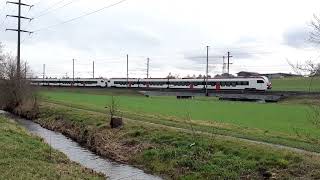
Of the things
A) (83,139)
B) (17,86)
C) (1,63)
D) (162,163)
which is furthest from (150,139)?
(1,63)

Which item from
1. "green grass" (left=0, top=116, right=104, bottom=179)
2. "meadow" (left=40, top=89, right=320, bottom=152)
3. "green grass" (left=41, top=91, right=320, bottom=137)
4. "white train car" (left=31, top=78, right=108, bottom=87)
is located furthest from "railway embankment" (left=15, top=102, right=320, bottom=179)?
"white train car" (left=31, top=78, right=108, bottom=87)

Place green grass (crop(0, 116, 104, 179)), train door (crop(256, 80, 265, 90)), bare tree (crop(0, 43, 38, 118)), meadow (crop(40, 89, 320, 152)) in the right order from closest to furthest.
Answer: green grass (crop(0, 116, 104, 179)) → meadow (crop(40, 89, 320, 152)) → bare tree (crop(0, 43, 38, 118)) → train door (crop(256, 80, 265, 90))

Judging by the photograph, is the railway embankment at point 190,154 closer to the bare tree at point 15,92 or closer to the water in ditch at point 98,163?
the water in ditch at point 98,163

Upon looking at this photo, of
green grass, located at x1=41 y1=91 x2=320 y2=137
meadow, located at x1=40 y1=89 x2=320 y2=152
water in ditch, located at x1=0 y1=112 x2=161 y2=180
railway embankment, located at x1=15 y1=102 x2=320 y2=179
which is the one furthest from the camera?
green grass, located at x1=41 y1=91 x2=320 y2=137

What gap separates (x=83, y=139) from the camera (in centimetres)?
3225

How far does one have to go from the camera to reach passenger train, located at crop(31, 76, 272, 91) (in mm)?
102750

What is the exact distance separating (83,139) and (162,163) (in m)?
11.4

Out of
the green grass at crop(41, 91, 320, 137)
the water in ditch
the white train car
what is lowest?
the water in ditch

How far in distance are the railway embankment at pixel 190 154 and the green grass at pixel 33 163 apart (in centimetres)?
359

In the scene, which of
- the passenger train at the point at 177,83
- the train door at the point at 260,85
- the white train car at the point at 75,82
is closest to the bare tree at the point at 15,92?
the passenger train at the point at 177,83

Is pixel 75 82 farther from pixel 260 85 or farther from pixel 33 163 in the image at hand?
pixel 33 163

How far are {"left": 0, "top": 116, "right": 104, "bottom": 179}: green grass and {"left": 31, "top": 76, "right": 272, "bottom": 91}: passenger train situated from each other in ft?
195

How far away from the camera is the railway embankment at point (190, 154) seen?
59.0ft

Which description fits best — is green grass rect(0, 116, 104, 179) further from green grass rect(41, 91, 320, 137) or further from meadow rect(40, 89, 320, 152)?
green grass rect(41, 91, 320, 137)
